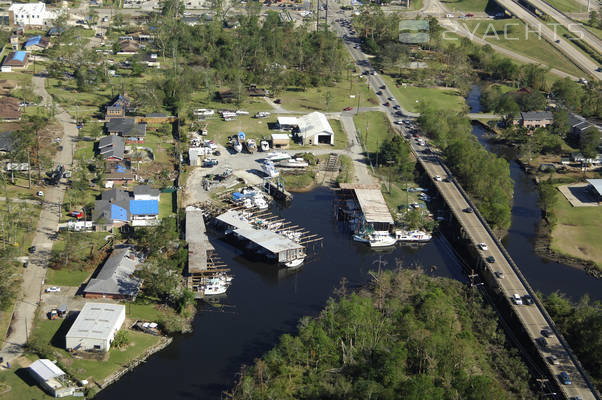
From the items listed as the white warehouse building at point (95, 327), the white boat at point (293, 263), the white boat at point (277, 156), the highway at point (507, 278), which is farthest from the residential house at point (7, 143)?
the highway at point (507, 278)

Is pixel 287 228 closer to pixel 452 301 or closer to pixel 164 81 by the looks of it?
pixel 452 301

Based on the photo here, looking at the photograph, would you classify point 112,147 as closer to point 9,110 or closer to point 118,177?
point 118,177

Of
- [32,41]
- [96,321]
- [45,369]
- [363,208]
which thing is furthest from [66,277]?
[32,41]

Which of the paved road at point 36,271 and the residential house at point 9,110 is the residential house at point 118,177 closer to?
the paved road at point 36,271

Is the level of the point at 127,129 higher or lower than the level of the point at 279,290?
higher

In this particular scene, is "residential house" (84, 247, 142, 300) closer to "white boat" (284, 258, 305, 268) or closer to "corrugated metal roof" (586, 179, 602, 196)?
"white boat" (284, 258, 305, 268)

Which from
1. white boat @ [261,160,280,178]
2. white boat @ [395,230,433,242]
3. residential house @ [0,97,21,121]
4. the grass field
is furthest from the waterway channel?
residential house @ [0,97,21,121]
